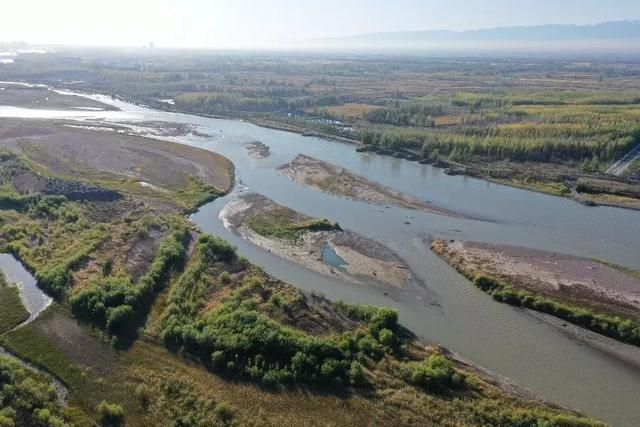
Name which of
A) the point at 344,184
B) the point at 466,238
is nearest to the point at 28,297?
the point at 466,238

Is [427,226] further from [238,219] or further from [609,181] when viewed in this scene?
[609,181]

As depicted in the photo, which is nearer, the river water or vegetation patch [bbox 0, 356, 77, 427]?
vegetation patch [bbox 0, 356, 77, 427]

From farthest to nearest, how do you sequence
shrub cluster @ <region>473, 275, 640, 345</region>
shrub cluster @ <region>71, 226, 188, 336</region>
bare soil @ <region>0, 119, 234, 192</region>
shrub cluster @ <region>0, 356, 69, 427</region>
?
bare soil @ <region>0, 119, 234, 192</region>, shrub cluster @ <region>473, 275, 640, 345</region>, shrub cluster @ <region>71, 226, 188, 336</region>, shrub cluster @ <region>0, 356, 69, 427</region>

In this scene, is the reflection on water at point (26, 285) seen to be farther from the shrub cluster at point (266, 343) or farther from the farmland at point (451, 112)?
the farmland at point (451, 112)

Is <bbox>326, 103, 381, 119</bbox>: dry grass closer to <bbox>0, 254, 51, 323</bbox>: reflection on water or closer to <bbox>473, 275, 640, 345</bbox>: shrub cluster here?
<bbox>473, 275, 640, 345</bbox>: shrub cluster

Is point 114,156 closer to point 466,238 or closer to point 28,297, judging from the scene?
point 28,297

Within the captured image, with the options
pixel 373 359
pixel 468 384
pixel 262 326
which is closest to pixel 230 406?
pixel 262 326

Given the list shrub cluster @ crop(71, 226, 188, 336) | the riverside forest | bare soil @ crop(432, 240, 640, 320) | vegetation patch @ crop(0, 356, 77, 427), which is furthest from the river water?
vegetation patch @ crop(0, 356, 77, 427)
